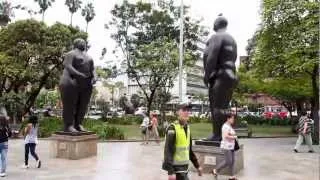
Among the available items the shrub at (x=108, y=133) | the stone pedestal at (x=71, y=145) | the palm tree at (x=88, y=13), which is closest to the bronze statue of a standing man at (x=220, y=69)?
the stone pedestal at (x=71, y=145)

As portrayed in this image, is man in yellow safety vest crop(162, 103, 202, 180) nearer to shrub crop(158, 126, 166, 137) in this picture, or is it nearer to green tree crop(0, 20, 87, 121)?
shrub crop(158, 126, 166, 137)

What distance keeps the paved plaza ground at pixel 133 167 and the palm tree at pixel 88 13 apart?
42.4 metres

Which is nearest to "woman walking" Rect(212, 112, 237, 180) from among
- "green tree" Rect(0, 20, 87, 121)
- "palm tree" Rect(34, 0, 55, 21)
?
"green tree" Rect(0, 20, 87, 121)

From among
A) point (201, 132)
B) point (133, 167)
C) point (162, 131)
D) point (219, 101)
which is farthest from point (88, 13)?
point (219, 101)

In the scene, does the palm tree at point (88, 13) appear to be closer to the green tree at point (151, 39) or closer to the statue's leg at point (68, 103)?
the green tree at point (151, 39)

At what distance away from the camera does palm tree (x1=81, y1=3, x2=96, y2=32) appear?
57906mm

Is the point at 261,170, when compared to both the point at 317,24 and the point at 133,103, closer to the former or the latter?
the point at 317,24

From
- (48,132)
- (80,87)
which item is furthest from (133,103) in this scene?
(80,87)

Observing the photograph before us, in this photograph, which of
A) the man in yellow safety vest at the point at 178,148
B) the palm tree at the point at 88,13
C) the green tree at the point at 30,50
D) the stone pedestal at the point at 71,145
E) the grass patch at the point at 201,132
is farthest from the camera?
the palm tree at the point at 88,13

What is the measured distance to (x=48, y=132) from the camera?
2253cm

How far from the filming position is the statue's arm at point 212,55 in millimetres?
11000

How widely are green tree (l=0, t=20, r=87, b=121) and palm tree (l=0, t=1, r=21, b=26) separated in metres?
5.62

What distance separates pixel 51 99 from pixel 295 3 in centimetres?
4596

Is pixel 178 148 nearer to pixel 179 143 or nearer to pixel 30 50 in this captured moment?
pixel 179 143
